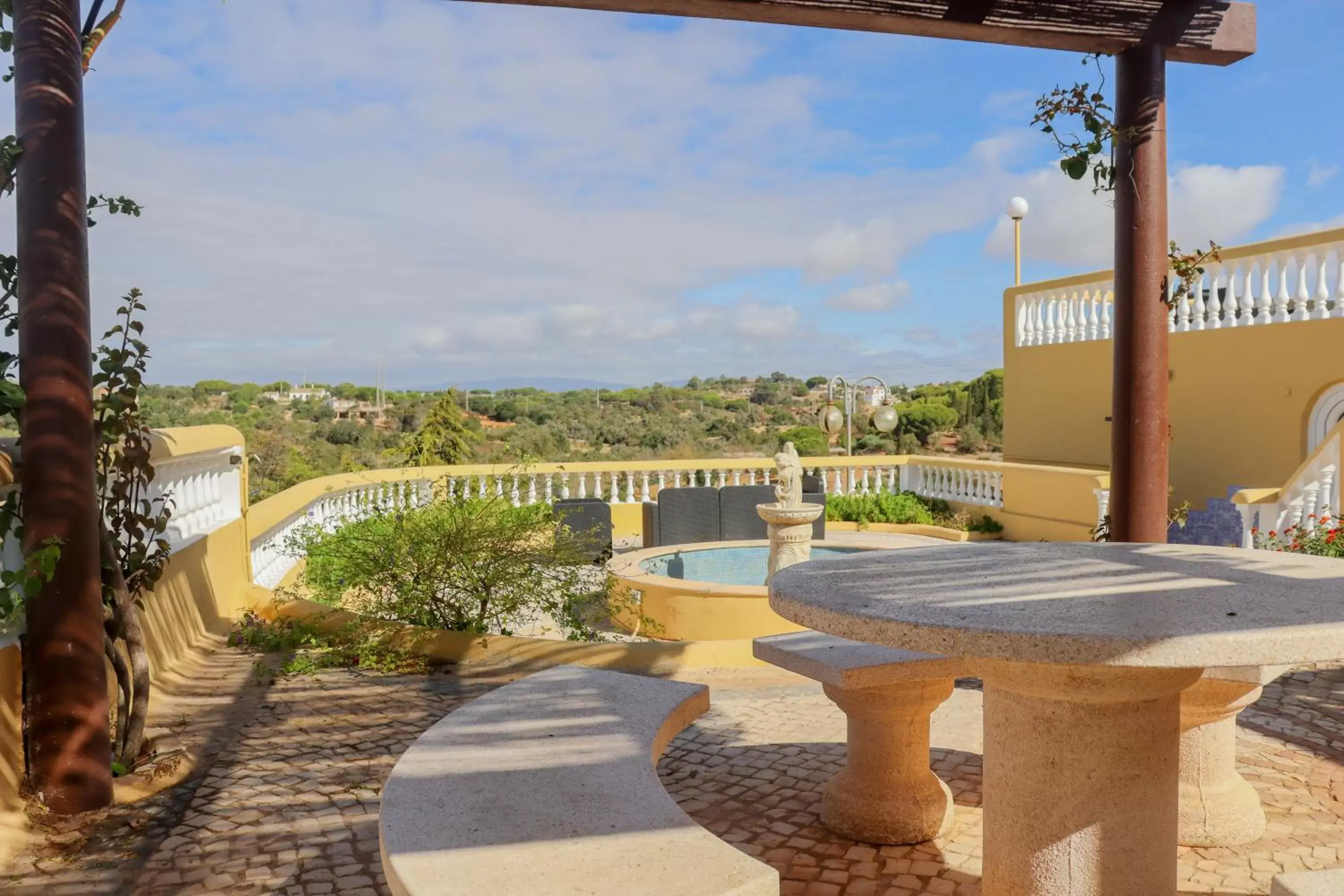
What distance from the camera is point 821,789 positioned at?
12.6 ft

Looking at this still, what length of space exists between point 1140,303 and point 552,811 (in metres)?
3.70

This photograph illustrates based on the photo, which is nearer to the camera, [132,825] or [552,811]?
[552,811]

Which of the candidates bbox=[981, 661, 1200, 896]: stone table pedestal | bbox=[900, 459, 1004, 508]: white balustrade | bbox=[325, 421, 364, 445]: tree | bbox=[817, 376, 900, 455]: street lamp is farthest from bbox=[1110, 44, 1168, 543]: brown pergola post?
bbox=[325, 421, 364, 445]: tree

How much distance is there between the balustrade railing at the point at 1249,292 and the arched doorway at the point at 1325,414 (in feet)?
2.44

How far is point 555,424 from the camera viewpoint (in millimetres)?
31656

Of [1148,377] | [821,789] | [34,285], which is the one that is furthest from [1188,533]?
[34,285]

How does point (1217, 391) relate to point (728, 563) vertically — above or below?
above

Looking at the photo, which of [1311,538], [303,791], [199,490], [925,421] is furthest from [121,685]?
[925,421]

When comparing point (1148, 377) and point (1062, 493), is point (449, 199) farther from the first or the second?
point (1148, 377)

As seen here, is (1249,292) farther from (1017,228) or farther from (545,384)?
(545,384)

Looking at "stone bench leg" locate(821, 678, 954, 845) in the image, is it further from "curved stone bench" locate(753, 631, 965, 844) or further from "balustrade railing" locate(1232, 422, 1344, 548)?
"balustrade railing" locate(1232, 422, 1344, 548)

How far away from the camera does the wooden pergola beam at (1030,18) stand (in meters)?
3.70

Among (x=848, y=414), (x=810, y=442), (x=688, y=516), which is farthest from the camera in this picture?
(x=810, y=442)

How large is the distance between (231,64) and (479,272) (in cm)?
A: 3377
